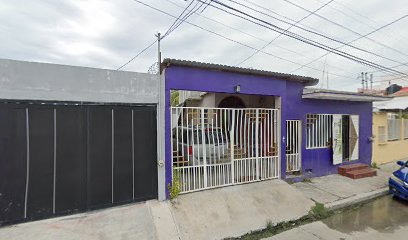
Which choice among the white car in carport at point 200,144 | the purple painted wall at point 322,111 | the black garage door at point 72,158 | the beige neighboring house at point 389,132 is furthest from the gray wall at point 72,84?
the beige neighboring house at point 389,132

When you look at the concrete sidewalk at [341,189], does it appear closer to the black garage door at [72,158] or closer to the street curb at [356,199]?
the street curb at [356,199]

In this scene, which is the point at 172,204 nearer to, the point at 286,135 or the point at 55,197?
the point at 55,197

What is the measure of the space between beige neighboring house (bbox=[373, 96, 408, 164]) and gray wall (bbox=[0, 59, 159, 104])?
10047 mm

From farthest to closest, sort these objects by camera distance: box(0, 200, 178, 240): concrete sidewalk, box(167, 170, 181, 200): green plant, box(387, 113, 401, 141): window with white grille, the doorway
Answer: box(387, 113, 401, 141): window with white grille < the doorway < box(167, 170, 181, 200): green plant < box(0, 200, 178, 240): concrete sidewalk

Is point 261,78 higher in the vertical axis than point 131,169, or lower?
higher

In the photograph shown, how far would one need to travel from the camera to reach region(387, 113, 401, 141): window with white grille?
34.9 ft

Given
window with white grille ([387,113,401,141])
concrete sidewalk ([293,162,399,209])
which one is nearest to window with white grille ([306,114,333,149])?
concrete sidewalk ([293,162,399,209])

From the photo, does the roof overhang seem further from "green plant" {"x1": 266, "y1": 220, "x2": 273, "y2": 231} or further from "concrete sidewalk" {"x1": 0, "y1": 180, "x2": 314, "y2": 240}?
"green plant" {"x1": 266, "y1": 220, "x2": 273, "y2": 231}

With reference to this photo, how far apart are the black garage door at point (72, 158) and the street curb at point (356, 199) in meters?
4.50

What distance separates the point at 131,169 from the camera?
4.87m

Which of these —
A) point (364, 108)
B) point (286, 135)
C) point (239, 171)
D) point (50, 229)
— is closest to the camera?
point (50, 229)

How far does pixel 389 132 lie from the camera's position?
1061cm

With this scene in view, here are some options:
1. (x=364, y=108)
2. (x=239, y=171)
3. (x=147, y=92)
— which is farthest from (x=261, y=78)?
(x=364, y=108)

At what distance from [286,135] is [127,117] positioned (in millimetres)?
4775
